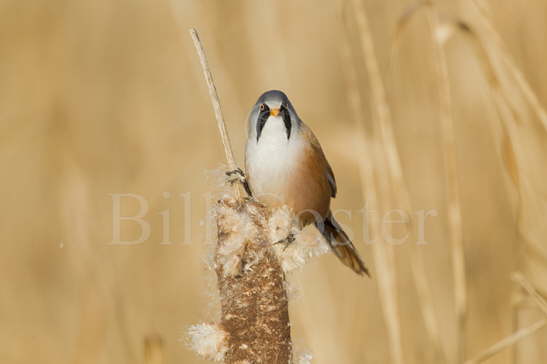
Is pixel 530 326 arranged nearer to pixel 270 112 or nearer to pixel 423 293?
pixel 423 293

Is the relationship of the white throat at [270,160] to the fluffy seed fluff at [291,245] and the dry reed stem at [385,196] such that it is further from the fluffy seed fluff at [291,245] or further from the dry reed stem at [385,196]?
the fluffy seed fluff at [291,245]

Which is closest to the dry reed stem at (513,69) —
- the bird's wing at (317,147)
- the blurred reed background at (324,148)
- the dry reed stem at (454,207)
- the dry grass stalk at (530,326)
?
the blurred reed background at (324,148)

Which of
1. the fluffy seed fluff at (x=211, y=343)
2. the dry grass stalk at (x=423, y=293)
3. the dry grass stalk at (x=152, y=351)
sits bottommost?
the fluffy seed fluff at (x=211, y=343)

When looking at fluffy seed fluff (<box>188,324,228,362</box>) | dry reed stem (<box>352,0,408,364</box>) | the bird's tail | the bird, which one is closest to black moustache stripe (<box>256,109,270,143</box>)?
the bird

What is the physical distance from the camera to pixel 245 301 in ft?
6.15

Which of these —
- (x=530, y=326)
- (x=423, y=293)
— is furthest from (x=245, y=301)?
(x=423, y=293)

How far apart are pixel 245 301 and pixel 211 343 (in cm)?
13

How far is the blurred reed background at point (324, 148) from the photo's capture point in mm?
2795

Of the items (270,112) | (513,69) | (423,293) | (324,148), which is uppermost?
(324,148)

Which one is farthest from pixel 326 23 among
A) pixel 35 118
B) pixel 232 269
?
pixel 232 269

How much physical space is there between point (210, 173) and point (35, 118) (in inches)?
92.5

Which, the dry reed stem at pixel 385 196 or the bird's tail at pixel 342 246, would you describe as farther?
the bird's tail at pixel 342 246

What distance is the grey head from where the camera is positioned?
295cm

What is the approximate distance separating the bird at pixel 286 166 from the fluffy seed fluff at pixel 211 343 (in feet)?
3.89
